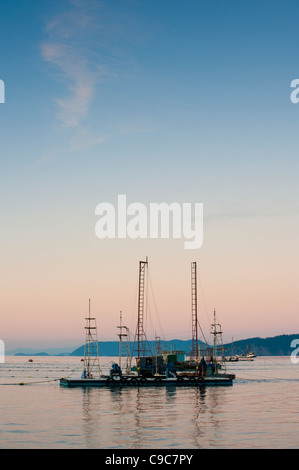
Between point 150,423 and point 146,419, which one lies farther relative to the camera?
point 146,419

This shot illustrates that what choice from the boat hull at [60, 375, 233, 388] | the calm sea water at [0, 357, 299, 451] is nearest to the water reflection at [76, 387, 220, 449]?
A: the calm sea water at [0, 357, 299, 451]

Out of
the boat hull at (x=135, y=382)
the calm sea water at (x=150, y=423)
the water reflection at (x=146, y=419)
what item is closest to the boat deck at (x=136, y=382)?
the boat hull at (x=135, y=382)

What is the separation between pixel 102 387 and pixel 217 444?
75.6 meters

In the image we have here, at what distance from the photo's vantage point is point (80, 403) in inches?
3292

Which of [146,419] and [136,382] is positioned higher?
[146,419]

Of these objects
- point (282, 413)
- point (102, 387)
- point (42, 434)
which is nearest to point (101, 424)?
point (42, 434)

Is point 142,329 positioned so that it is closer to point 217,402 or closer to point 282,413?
point 217,402

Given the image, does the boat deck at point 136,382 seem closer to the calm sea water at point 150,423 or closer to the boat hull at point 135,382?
the boat hull at point 135,382

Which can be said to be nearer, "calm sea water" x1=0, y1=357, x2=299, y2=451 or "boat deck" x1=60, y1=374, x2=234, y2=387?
"calm sea water" x1=0, y1=357, x2=299, y2=451

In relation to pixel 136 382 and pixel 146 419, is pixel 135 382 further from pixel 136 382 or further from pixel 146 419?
pixel 146 419

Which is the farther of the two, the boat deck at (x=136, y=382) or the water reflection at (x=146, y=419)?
the boat deck at (x=136, y=382)

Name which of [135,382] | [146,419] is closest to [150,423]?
[146,419]

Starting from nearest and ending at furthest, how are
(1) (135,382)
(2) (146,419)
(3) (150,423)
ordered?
(3) (150,423), (2) (146,419), (1) (135,382)

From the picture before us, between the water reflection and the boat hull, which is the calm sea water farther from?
the boat hull
